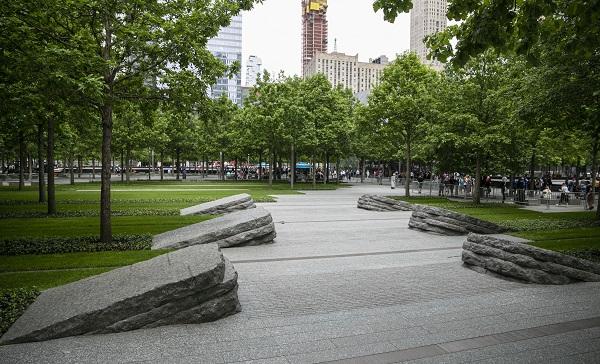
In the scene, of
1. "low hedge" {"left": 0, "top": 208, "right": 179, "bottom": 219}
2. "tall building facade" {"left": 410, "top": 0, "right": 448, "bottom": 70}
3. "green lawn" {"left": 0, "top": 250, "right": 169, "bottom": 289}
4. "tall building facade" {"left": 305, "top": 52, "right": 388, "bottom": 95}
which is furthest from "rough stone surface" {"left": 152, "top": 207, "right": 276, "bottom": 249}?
"tall building facade" {"left": 305, "top": 52, "right": 388, "bottom": 95}

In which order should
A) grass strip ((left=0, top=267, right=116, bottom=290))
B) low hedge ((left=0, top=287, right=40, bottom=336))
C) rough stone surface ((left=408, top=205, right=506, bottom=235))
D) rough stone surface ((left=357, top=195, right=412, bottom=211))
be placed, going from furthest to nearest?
rough stone surface ((left=357, top=195, right=412, bottom=211)) < rough stone surface ((left=408, top=205, right=506, bottom=235)) < grass strip ((left=0, top=267, right=116, bottom=290)) < low hedge ((left=0, top=287, right=40, bottom=336))

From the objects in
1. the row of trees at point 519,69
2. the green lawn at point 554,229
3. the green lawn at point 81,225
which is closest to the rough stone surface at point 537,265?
the green lawn at point 554,229

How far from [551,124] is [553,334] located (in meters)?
14.6

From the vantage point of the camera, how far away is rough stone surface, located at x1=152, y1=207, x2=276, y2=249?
38.5 ft

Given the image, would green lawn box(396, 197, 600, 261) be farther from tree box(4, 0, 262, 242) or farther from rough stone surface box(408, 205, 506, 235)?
tree box(4, 0, 262, 242)

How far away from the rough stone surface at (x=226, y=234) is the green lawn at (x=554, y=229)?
8.19m

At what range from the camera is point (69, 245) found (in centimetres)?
1150

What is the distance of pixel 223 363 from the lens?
197 inches

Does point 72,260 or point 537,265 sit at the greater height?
point 537,265

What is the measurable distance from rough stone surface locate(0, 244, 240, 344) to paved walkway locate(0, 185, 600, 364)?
0.19 m

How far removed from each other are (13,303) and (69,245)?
203 inches

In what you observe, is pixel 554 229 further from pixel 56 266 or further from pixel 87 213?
pixel 87 213

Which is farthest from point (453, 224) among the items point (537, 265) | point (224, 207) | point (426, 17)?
point (426, 17)

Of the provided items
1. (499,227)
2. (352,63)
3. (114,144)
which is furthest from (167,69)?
(352,63)
